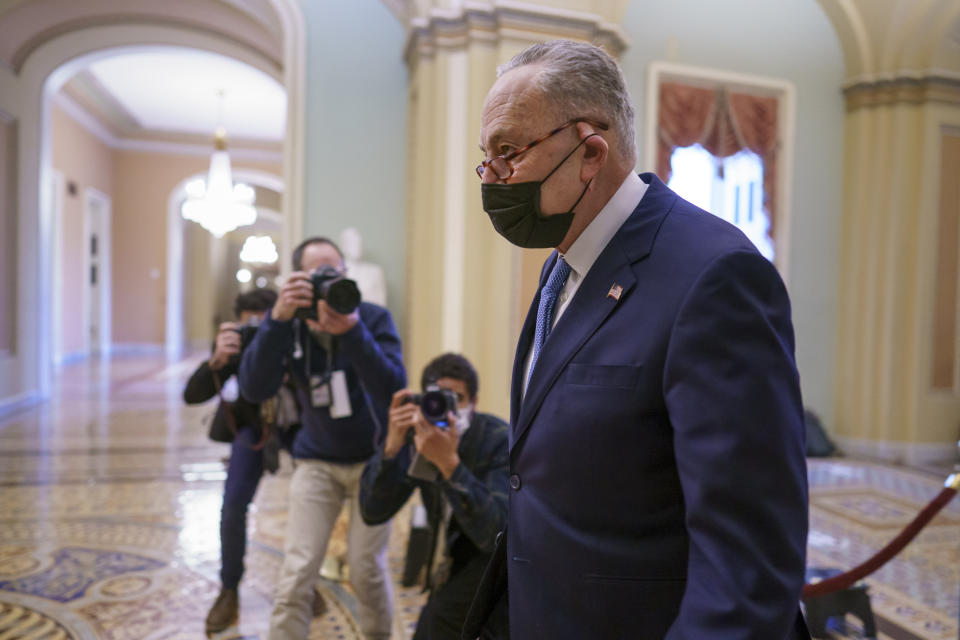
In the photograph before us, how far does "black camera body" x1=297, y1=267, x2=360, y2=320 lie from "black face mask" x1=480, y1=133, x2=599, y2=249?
129cm

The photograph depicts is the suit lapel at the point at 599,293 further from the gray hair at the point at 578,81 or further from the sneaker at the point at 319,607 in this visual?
the sneaker at the point at 319,607

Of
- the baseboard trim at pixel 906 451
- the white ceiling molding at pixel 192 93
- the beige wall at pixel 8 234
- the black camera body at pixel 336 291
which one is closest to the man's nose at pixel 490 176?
the black camera body at pixel 336 291

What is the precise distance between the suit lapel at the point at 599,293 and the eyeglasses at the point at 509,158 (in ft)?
0.46

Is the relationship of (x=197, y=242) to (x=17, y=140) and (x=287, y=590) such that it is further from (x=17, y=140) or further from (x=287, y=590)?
(x=287, y=590)

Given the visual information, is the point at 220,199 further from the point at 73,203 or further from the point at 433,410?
the point at 433,410

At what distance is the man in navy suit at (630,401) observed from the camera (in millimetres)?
811

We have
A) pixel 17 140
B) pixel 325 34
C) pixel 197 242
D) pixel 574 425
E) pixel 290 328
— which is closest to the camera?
pixel 574 425

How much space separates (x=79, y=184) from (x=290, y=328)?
12.8 meters

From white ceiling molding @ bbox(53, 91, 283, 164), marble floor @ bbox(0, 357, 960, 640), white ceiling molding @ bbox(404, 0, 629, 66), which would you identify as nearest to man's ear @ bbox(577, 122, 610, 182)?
marble floor @ bbox(0, 357, 960, 640)

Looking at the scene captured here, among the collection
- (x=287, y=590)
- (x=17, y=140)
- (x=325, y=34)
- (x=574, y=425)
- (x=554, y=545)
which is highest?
(x=325, y=34)

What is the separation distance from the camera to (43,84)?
823 cm

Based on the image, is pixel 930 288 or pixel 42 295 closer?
pixel 930 288

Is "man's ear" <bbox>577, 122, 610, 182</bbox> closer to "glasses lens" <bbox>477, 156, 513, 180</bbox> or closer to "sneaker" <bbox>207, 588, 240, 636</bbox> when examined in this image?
"glasses lens" <bbox>477, 156, 513, 180</bbox>

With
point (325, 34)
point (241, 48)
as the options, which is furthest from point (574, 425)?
point (241, 48)
